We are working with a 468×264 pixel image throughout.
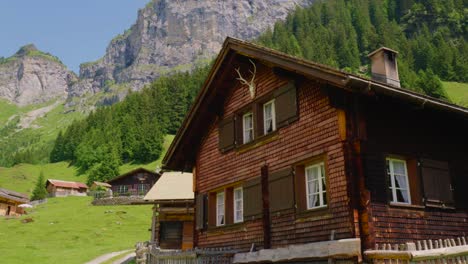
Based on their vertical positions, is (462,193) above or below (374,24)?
below

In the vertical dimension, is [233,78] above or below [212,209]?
above

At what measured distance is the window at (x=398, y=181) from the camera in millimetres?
13539

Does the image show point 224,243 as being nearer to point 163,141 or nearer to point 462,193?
point 462,193

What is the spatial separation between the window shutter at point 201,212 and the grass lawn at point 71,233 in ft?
40.6

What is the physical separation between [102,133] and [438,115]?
414ft

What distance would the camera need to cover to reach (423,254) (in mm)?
10312

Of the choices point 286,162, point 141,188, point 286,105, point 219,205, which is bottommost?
point 219,205

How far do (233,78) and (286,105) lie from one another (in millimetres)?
4199

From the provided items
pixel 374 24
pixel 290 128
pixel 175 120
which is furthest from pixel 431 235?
pixel 374 24

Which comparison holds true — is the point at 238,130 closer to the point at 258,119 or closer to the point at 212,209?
the point at 258,119

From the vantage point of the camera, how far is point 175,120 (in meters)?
127

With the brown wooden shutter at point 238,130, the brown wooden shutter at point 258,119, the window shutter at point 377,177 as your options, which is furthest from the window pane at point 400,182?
the brown wooden shutter at point 238,130

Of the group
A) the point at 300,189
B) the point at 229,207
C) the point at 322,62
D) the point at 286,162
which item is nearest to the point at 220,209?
the point at 229,207

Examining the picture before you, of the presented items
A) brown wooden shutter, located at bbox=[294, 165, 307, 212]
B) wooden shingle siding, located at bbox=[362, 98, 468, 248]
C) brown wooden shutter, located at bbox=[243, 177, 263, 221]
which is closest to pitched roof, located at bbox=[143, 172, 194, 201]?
brown wooden shutter, located at bbox=[243, 177, 263, 221]
